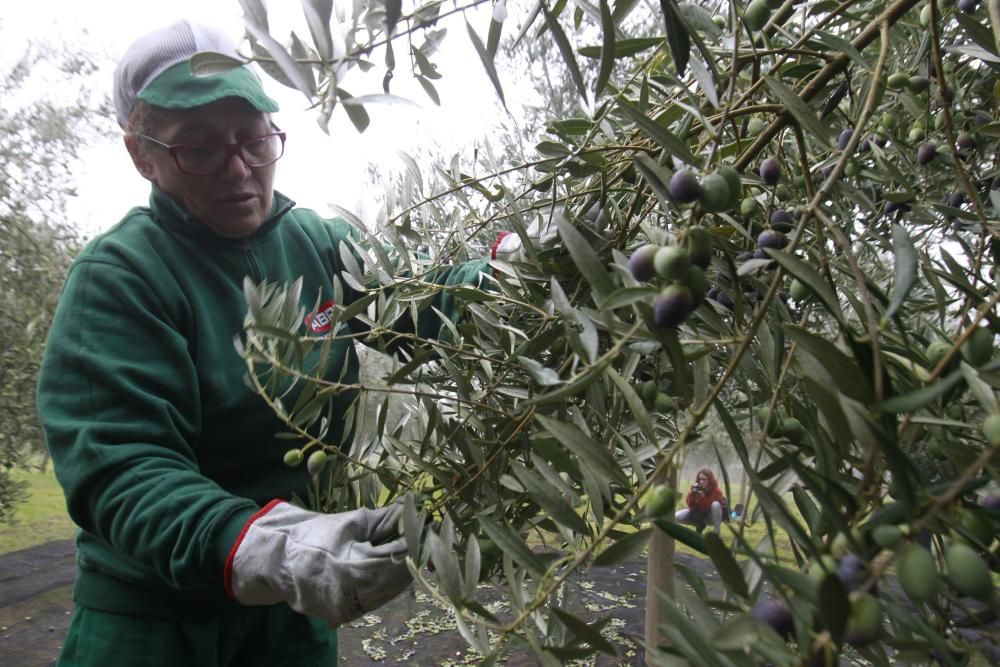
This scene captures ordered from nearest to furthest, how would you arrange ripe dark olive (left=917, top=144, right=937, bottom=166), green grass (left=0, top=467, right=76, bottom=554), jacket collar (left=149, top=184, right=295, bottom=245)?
ripe dark olive (left=917, top=144, right=937, bottom=166)
jacket collar (left=149, top=184, right=295, bottom=245)
green grass (left=0, top=467, right=76, bottom=554)

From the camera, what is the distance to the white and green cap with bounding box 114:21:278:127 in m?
1.09

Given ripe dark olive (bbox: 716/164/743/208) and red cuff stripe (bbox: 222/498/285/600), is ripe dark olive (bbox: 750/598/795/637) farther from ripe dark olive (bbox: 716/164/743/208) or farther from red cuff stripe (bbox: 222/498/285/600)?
red cuff stripe (bbox: 222/498/285/600)

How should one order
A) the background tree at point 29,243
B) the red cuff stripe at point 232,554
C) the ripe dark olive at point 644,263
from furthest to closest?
the background tree at point 29,243 → the red cuff stripe at point 232,554 → the ripe dark olive at point 644,263

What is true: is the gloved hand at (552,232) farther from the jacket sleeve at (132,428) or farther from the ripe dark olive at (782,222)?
A: the jacket sleeve at (132,428)

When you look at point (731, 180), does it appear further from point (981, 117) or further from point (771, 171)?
point (981, 117)

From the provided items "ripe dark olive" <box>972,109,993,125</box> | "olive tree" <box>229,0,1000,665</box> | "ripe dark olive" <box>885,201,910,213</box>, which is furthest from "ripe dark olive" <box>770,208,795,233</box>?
"ripe dark olive" <box>972,109,993,125</box>

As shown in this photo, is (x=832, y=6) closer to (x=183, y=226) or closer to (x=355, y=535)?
(x=355, y=535)

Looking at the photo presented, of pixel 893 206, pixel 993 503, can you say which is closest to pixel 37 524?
pixel 893 206

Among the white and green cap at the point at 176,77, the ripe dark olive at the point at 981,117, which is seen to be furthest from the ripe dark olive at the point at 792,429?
the white and green cap at the point at 176,77

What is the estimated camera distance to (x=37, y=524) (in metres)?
6.20

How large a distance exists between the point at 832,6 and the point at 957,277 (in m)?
0.32

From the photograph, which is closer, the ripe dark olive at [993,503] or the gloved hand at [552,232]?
the ripe dark olive at [993,503]

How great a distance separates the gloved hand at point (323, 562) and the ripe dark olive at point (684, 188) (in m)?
0.55

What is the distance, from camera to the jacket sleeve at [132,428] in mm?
893
